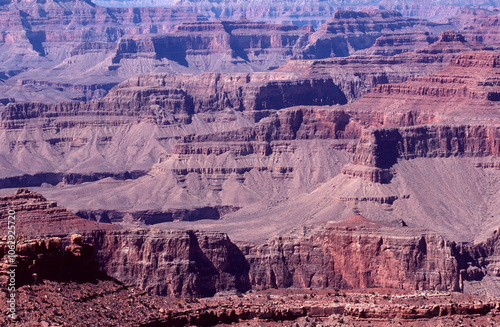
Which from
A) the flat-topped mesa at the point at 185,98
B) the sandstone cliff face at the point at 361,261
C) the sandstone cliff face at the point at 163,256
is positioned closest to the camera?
the sandstone cliff face at the point at 163,256

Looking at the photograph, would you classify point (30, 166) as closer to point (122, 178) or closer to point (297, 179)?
point (122, 178)

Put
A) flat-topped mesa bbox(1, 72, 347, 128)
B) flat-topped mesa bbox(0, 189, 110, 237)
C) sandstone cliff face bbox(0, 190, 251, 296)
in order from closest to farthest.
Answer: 1. flat-topped mesa bbox(0, 189, 110, 237)
2. sandstone cliff face bbox(0, 190, 251, 296)
3. flat-topped mesa bbox(1, 72, 347, 128)

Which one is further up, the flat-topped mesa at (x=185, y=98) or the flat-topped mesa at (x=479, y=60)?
the flat-topped mesa at (x=479, y=60)

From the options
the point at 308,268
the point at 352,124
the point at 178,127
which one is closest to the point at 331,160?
the point at 352,124

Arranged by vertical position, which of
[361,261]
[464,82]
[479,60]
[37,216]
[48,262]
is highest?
[479,60]

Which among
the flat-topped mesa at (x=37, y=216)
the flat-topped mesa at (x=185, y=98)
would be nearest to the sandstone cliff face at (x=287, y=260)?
the flat-topped mesa at (x=37, y=216)

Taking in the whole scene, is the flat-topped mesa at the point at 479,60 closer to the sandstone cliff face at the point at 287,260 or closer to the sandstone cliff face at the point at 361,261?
the sandstone cliff face at the point at 287,260

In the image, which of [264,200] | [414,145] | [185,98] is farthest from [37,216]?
[185,98]

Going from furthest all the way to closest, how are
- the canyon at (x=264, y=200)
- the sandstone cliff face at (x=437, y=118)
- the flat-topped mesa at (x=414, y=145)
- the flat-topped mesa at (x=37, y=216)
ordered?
the sandstone cliff face at (x=437, y=118) → the flat-topped mesa at (x=414, y=145) → the flat-topped mesa at (x=37, y=216) → the canyon at (x=264, y=200)

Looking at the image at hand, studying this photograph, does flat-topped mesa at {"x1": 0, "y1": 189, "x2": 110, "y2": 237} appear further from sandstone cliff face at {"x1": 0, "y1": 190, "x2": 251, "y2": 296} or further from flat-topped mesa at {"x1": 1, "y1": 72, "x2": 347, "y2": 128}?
flat-topped mesa at {"x1": 1, "y1": 72, "x2": 347, "y2": 128}

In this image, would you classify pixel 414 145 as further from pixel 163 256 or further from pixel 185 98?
pixel 185 98

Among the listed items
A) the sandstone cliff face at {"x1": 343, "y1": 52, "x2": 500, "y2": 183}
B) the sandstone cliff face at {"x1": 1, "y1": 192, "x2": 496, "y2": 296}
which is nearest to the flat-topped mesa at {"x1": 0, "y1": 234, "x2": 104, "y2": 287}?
the sandstone cliff face at {"x1": 1, "y1": 192, "x2": 496, "y2": 296}
